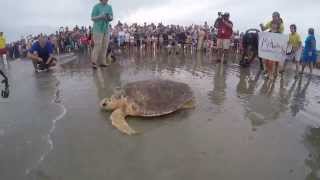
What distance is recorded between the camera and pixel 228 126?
283 inches

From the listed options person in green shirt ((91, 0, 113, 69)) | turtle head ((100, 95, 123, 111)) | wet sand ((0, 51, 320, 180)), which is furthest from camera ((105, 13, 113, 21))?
turtle head ((100, 95, 123, 111))

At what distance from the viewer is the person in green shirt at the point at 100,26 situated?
493 inches

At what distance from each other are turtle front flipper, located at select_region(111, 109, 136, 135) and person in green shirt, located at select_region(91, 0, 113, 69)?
582cm

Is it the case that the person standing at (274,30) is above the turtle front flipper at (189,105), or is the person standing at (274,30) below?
above

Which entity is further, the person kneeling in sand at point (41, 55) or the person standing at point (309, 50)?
the person standing at point (309, 50)

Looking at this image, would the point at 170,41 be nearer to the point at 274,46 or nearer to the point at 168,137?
the point at 274,46

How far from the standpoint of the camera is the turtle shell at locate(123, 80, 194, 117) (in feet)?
24.5

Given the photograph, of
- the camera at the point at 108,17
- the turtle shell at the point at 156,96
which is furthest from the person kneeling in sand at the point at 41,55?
the turtle shell at the point at 156,96

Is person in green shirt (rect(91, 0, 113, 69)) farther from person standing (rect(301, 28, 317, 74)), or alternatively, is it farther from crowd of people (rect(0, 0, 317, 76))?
person standing (rect(301, 28, 317, 74))

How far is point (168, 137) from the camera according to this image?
6.62 meters

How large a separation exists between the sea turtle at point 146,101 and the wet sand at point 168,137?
0.59 ft

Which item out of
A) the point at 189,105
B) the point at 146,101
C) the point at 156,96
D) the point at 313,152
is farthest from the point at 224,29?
the point at 313,152

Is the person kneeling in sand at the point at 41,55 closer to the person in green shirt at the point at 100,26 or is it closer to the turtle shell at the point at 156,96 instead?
the person in green shirt at the point at 100,26

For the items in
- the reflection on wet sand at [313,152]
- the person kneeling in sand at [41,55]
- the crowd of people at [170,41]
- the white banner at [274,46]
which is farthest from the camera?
the person kneeling in sand at [41,55]
